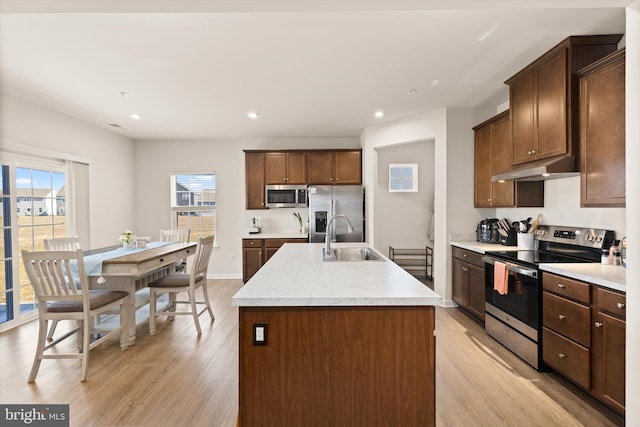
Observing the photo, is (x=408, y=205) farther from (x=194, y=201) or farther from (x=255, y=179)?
(x=194, y=201)

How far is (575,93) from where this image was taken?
7.98ft

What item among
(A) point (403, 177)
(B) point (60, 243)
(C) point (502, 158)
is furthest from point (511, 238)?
(B) point (60, 243)

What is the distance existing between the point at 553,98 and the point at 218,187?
5101 millimetres

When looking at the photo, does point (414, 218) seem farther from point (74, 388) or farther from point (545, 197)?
point (74, 388)

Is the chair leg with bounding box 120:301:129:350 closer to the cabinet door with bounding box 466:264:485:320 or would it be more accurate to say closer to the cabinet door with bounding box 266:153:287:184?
the cabinet door with bounding box 266:153:287:184

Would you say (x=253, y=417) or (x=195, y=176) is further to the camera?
(x=195, y=176)

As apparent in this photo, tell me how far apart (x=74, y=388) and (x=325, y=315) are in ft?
6.98

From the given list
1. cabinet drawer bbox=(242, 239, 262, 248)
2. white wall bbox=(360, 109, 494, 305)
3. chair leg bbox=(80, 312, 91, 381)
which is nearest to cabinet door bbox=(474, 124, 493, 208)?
white wall bbox=(360, 109, 494, 305)

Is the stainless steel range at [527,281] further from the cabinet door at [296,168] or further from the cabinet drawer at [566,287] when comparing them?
the cabinet door at [296,168]

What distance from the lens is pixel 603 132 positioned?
2.21 metres

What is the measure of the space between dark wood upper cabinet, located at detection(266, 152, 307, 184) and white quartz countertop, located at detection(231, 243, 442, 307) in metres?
3.34

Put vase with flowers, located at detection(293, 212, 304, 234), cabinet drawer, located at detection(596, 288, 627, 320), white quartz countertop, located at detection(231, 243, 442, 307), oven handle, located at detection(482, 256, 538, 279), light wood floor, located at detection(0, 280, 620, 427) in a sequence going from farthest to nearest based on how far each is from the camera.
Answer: vase with flowers, located at detection(293, 212, 304, 234)
oven handle, located at detection(482, 256, 538, 279)
light wood floor, located at detection(0, 280, 620, 427)
cabinet drawer, located at detection(596, 288, 627, 320)
white quartz countertop, located at detection(231, 243, 442, 307)

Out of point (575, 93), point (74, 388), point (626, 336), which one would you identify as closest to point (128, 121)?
point (74, 388)

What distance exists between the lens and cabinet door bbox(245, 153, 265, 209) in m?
5.63
